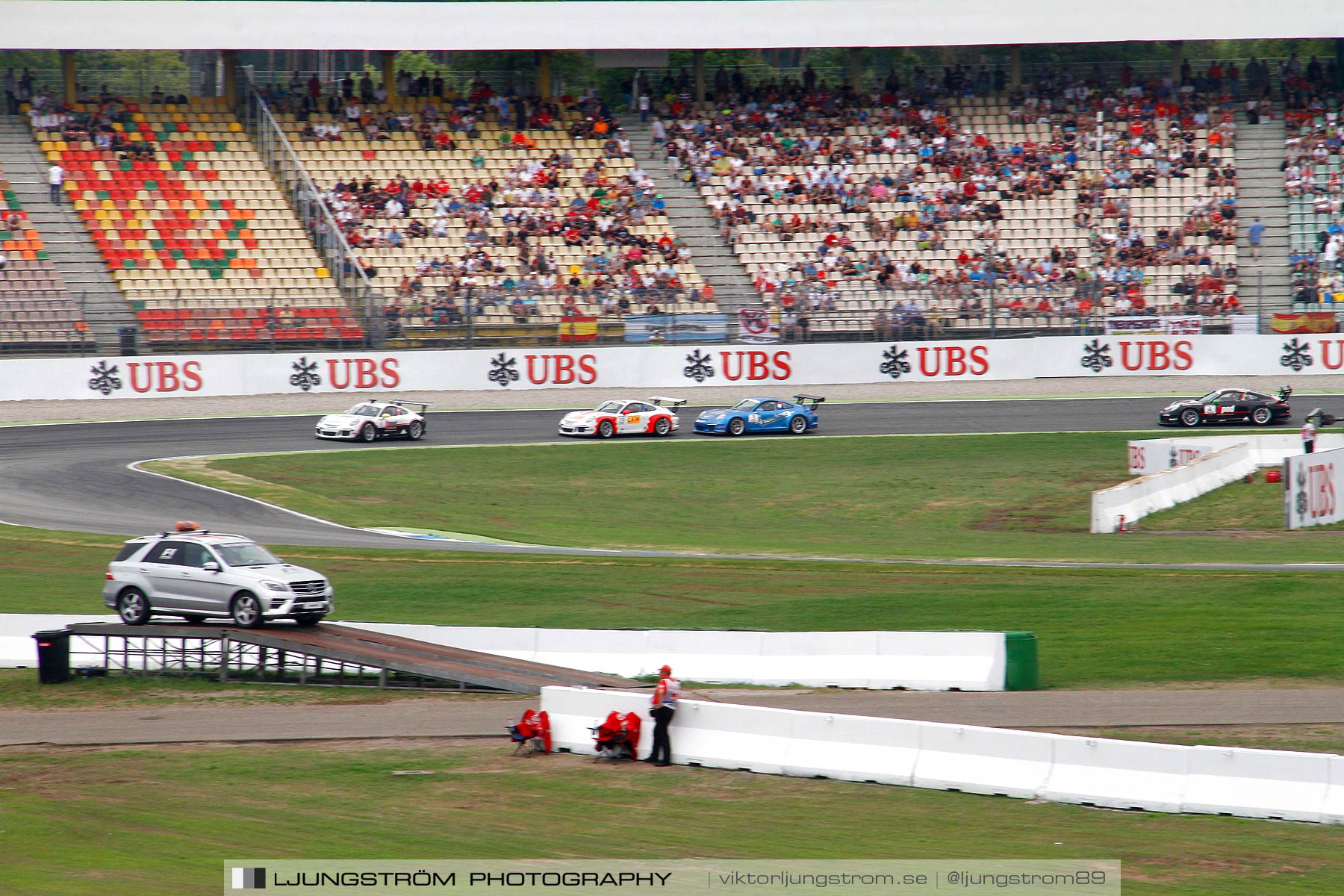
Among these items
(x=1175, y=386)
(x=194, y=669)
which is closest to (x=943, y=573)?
Answer: (x=194, y=669)

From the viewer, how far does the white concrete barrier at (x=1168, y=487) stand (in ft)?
97.8

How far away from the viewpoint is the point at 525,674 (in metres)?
17.8

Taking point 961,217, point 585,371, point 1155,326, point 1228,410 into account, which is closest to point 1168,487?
point 1228,410

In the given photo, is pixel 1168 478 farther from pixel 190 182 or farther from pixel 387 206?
pixel 190 182

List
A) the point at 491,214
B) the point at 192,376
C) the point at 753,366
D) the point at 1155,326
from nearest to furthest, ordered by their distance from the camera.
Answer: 1. the point at 192,376
2. the point at 753,366
3. the point at 1155,326
4. the point at 491,214

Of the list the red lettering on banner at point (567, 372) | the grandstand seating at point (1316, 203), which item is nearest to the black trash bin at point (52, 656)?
the red lettering on banner at point (567, 372)

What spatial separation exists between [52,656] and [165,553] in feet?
5.97

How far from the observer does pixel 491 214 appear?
49.9 m

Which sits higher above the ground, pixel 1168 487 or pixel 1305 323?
pixel 1305 323

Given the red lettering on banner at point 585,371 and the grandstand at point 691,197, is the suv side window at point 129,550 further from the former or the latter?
the red lettering on banner at point 585,371

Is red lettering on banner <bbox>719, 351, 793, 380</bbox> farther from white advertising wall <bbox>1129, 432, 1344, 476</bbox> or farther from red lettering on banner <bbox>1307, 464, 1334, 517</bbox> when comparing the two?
red lettering on banner <bbox>1307, 464, 1334, 517</bbox>

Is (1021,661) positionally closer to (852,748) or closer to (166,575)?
(852,748)

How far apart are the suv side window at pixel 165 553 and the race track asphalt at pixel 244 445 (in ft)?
25.2

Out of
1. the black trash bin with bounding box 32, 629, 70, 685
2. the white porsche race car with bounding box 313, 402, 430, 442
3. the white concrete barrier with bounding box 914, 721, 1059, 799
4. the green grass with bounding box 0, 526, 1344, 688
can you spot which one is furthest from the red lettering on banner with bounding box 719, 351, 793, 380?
the white concrete barrier with bounding box 914, 721, 1059, 799
